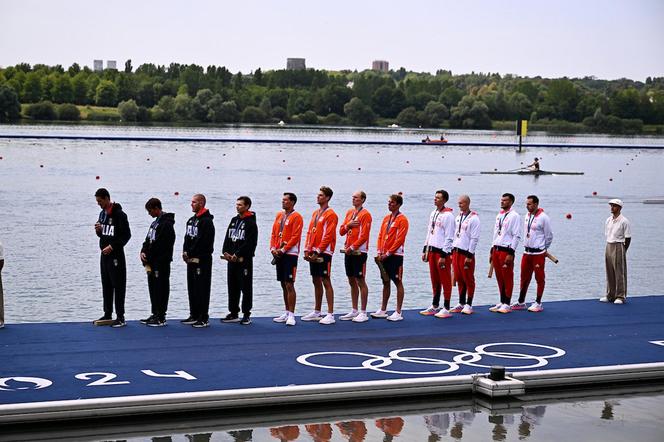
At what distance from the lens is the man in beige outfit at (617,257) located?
60.0ft

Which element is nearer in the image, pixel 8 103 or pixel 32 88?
pixel 8 103

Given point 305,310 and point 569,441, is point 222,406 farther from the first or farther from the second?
point 305,310

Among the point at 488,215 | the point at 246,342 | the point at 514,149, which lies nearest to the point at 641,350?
the point at 246,342

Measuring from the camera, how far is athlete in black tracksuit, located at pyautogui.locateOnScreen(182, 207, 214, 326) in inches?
609

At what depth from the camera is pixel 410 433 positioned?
11.2 m

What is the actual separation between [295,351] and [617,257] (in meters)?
6.92

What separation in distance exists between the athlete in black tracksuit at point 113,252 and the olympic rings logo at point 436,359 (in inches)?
127

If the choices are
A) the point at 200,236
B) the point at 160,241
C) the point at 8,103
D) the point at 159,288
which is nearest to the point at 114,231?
the point at 160,241

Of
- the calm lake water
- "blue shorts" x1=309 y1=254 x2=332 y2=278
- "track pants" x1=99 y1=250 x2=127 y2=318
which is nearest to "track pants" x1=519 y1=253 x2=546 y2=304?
"blue shorts" x1=309 y1=254 x2=332 y2=278

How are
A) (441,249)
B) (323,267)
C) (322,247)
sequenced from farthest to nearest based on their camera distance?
(441,249) < (323,267) < (322,247)

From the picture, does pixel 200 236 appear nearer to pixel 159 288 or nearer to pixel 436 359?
pixel 159 288

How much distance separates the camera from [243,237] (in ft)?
51.7

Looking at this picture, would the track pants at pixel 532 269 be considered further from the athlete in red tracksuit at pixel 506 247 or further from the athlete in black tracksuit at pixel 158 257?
the athlete in black tracksuit at pixel 158 257

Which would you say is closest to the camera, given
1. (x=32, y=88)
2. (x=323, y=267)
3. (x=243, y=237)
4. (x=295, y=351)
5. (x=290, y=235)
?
(x=295, y=351)
